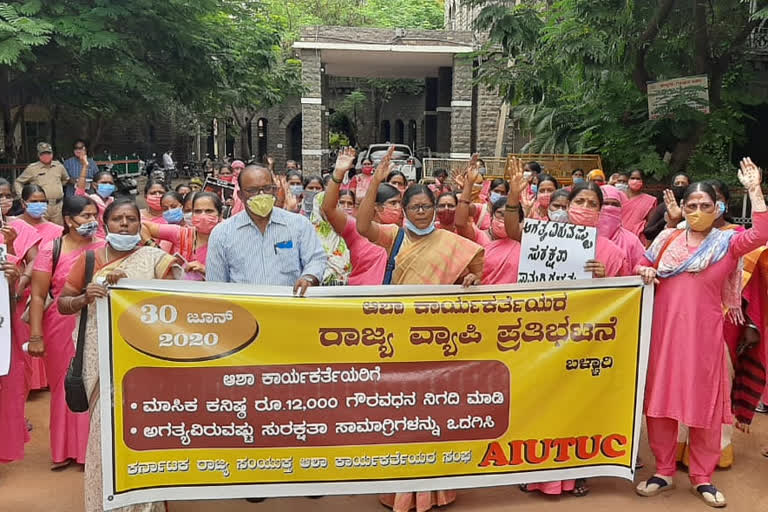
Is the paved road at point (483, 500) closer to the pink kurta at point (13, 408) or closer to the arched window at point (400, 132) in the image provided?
the pink kurta at point (13, 408)

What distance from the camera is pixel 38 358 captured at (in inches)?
244

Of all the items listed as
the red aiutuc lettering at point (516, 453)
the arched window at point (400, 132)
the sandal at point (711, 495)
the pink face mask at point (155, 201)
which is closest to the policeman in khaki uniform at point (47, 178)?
the pink face mask at point (155, 201)

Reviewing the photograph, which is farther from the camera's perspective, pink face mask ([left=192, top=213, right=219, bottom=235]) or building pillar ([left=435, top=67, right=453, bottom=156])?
building pillar ([left=435, top=67, right=453, bottom=156])

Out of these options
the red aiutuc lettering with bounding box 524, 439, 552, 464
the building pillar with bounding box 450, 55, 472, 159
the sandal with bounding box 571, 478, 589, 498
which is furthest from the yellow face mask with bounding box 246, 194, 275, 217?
the building pillar with bounding box 450, 55, 472, 159

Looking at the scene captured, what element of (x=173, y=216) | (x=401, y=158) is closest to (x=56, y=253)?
(x=173, y=216)

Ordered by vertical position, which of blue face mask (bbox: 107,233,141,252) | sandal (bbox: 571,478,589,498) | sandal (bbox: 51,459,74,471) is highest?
blue face mask (bbox: 107,233,141,252)

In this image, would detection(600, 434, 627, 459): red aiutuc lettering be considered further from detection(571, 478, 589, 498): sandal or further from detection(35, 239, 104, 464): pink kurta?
detection(35, 239, 104, 464): pink kurta

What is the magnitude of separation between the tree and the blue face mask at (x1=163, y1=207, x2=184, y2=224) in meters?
8.61

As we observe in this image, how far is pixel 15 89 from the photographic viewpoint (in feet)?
49.5

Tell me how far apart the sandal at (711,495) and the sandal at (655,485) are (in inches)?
6.2

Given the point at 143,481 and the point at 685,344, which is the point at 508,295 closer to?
the point at 685,344

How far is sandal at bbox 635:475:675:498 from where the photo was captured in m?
4.29

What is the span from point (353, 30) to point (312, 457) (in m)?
22.1

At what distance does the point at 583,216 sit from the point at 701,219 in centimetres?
63
